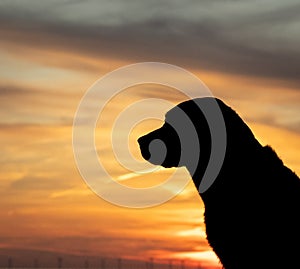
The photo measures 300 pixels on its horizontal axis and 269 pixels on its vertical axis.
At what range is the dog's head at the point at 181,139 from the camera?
9.75 meters

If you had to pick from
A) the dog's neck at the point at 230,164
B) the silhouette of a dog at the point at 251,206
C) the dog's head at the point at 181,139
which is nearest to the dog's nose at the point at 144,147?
the dog's head at the point at 181,139

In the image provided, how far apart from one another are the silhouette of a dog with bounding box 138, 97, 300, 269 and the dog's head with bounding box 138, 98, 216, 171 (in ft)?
1.71

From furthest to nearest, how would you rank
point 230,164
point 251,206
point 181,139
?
point 181,139 < point 230,164 < point 251,206

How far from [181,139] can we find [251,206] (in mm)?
2111

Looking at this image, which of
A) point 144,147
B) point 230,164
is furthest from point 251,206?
point 144,147

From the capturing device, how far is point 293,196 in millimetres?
8828

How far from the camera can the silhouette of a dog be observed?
29.2 feet

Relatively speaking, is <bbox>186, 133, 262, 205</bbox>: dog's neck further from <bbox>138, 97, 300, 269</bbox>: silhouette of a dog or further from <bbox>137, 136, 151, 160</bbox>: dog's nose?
<bbox>137, 136, 151, 160</bbox>: dog's nose

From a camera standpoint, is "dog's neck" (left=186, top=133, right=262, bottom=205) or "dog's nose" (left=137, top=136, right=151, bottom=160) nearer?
"dog's neck" (left=186, top=133, right=262, bottom=205)

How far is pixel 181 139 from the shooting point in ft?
33.5

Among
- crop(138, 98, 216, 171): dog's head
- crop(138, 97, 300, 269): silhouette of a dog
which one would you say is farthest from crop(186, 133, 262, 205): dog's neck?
crop(138, 98, 216, 171): dog's head

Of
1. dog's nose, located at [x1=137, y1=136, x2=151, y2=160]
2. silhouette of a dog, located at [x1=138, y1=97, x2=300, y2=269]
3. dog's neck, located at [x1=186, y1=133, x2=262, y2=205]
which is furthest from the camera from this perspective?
dog's nose, located at [x1=137, y1=136, x2=151, y2=160]

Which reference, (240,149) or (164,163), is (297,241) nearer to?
(240,149)

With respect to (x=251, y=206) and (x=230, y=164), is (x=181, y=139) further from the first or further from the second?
(x=251, y=206)
